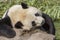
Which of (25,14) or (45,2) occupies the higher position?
(25,14)

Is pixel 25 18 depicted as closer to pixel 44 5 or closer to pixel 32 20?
pixel 32 20

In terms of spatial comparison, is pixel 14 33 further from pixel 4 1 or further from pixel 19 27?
pixel 4 1

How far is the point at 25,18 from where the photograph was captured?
4.08m

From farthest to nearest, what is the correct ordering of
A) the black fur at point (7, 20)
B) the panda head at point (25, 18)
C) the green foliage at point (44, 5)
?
the green foliage at point (44, 5), the black fur at point (7, 20), the panda head at point (25, 18)

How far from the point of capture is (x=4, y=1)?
660cm

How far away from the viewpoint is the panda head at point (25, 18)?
4.09 metres

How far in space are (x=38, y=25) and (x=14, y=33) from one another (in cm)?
39

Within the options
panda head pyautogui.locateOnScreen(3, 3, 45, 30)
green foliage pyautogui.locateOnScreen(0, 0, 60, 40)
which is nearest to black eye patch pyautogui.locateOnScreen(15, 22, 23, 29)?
Answer: panda head pyautogui.locateOnScreen(3, 3, 45, 30)

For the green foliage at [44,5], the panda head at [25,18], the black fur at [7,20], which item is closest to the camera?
the panda head at [25,18]

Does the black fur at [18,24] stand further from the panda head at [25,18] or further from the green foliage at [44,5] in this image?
the green foliage at [44,5]

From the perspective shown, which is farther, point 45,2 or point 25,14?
point 45,2

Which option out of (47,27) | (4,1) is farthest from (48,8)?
(47,27)

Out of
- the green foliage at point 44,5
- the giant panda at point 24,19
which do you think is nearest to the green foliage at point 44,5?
the green foliage at point 44,5

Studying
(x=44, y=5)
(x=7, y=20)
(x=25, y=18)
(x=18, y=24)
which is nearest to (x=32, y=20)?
(x=25, y=18)
